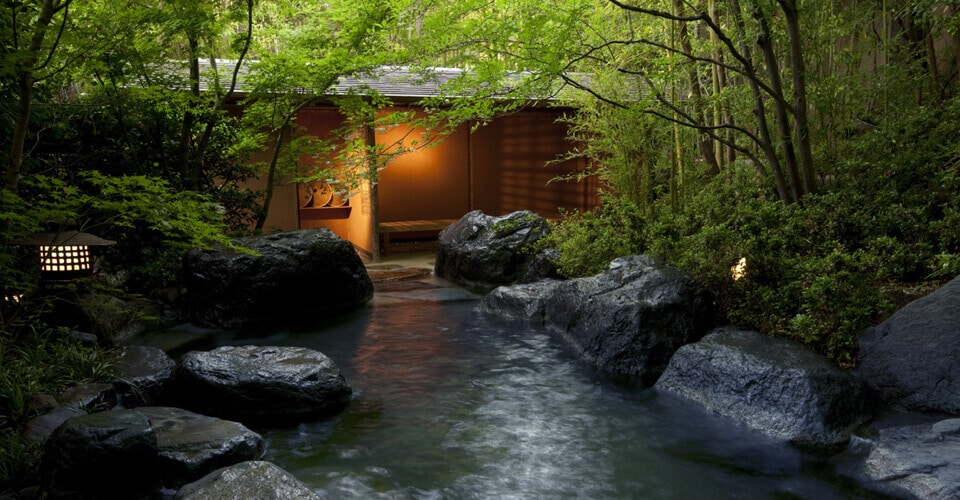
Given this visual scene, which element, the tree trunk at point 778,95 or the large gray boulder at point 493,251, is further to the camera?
the large gray boulder at point 493,251

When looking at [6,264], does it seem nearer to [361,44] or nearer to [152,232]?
[152,232]

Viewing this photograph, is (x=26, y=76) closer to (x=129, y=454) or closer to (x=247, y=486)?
(x=129, y=454)

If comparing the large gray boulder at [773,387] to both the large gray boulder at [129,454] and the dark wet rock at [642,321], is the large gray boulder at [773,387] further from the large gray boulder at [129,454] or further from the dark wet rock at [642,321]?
the large gray boulder at [129,454]

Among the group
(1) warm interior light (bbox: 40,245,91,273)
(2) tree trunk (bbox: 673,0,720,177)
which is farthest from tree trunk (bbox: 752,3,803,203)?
(1) warm interior light (bbox: 40,245,91,273)

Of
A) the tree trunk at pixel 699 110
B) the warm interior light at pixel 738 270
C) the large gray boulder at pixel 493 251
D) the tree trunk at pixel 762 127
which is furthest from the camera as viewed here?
the large gray boulder at pixel 493 251

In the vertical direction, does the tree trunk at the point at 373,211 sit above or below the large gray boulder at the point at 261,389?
above

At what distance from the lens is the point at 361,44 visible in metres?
9.59

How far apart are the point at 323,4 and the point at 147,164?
4.77m

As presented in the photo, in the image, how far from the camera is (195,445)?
4863 mm

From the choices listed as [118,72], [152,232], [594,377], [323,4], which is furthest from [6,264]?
[323,4]

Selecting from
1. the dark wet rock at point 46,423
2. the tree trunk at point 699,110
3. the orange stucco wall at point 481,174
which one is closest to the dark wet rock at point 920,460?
the tree trunk at point 699,110

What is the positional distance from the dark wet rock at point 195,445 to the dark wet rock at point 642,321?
11.3 ft

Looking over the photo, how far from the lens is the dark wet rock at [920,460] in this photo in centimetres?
430

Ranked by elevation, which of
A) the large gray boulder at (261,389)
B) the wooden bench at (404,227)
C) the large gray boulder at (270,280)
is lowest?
the large gray boulder at (261,389)
